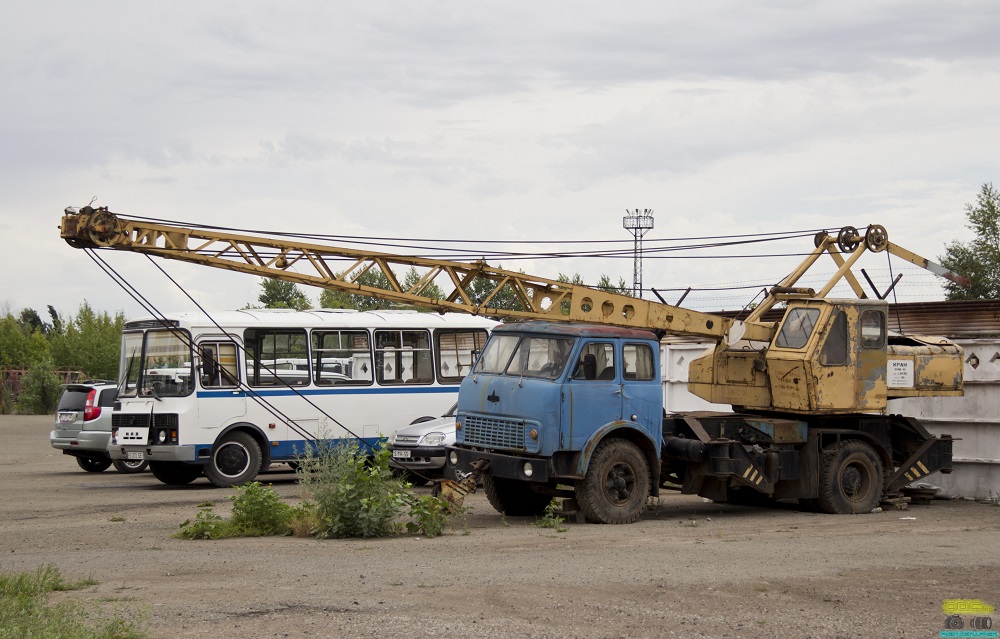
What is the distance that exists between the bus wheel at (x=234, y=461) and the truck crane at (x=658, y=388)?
3.17 metres

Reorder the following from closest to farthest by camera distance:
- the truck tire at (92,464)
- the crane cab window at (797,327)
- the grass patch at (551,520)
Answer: the grass patch at (551,520) < the crane cab window at (797,327) < the truck tire at (92,464)

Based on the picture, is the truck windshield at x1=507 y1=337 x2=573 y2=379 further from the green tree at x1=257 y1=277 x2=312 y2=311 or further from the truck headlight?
the green tree at x1=257 y1=277 x2=312 y2=311

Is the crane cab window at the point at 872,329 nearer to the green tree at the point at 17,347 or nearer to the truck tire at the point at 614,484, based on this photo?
the truck tire at the point at 614,484

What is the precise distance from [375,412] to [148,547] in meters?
8.91

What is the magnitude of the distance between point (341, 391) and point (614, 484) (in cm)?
752

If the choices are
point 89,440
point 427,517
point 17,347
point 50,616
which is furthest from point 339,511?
point 17,347

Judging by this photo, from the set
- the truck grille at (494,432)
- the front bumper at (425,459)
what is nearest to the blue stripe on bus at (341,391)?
the front bumper at (425,459)

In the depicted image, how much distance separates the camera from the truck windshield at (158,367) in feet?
63.7

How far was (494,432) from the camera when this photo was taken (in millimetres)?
14539

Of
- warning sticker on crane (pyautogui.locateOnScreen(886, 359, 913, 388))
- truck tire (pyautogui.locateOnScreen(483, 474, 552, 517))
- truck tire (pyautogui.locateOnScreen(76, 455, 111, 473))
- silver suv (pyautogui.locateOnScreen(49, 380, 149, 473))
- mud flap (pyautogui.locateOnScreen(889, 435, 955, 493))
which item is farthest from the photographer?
truck tire (pyautogui.locateOnScreen(76, 455, 111, 473))

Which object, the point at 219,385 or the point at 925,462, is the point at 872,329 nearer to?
the point at 925,462

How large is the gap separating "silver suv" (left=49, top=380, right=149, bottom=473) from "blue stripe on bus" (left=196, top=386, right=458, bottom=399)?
3373mm

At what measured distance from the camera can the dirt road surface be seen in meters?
8.40

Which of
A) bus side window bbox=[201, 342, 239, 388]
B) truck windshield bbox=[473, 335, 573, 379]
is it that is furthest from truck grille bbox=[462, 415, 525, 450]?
bus side window bbox=[201, 342, 239, 388]
